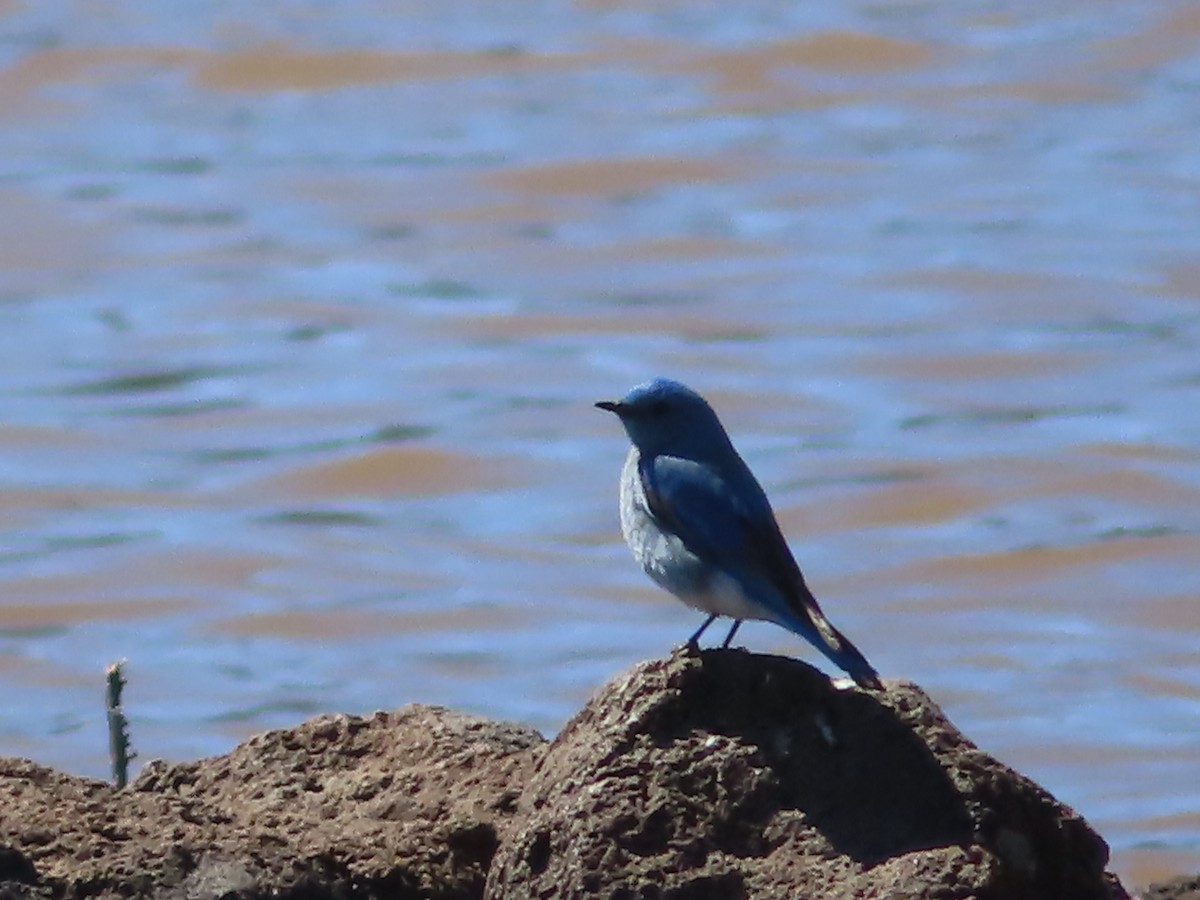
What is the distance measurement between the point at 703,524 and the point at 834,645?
549 mm

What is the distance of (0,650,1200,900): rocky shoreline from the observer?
4.85 m

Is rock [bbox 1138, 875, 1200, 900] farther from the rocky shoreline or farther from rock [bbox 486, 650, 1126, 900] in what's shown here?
rock [bbox 486, 650, 1126, 900]

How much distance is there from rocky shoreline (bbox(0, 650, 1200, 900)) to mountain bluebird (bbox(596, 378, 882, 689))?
0.58ft

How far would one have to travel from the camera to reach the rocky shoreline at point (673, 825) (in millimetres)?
4848

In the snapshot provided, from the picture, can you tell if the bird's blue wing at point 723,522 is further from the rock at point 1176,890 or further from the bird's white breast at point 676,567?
the rock at point 1176,890

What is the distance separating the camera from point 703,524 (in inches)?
224

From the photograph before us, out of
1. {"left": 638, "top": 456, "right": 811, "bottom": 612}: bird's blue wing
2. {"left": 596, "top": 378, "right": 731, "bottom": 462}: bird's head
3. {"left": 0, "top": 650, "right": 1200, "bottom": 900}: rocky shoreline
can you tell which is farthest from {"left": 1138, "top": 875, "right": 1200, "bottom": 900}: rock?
{"left": 596, "top": 378, "right": 731, "bottom": 462}: bird's head

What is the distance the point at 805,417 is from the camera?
13156 millimetres

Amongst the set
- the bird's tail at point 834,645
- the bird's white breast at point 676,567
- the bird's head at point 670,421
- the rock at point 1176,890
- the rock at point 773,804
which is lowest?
the rock at point 1176,890

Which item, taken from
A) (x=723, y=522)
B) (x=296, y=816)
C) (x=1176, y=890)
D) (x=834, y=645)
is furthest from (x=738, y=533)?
(x=1176, y=890)

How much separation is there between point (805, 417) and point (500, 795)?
309 inches

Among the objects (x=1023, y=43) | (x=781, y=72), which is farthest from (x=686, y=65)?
(x=1023, y=43)

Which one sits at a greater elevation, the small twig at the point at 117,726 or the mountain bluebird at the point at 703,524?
the mountain bluebird at the point at 703,524

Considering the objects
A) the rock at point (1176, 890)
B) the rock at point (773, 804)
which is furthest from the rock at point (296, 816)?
the rock at point (1176, 890)
